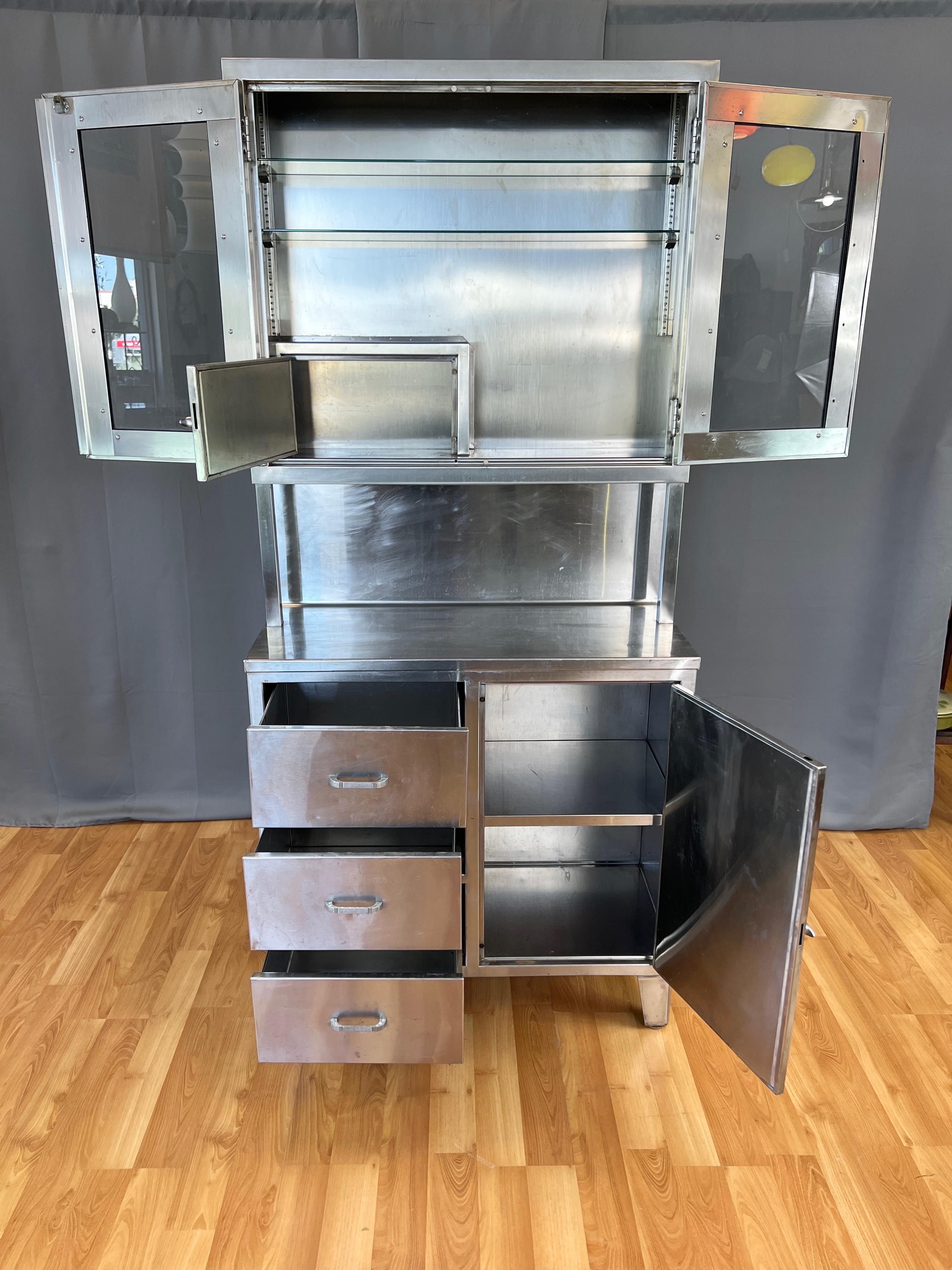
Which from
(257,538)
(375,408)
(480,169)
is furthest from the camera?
(257,538)

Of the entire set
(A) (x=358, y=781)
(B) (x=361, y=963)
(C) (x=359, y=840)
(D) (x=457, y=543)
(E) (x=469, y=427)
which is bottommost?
(B) (x=361, y=963)

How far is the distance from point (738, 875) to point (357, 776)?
68cm

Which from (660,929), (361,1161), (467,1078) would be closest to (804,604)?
(660,929)

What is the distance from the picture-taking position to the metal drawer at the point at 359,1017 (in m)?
1.57

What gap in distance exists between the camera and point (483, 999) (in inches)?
77.0

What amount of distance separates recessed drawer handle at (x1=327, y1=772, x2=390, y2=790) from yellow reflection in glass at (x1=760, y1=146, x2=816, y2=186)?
1.26 m

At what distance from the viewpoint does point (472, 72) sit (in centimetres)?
152

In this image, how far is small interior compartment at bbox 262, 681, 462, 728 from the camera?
190cm

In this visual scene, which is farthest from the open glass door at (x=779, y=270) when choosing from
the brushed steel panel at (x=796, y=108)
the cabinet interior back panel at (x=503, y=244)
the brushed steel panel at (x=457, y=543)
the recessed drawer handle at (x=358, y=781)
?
the recessed drawer handle at (x=358, y=781)

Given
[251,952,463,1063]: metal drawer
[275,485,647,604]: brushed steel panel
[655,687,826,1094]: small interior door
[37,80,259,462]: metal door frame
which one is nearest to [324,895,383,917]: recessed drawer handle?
[251,952,463,1063]: metal drawer

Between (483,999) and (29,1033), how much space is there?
0.95m

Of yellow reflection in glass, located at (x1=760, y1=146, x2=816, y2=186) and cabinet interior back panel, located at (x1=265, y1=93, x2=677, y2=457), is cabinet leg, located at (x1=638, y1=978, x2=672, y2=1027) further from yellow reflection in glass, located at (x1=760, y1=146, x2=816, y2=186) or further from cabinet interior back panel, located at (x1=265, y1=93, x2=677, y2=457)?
yellow reflection in glass, located at (x1=760, y1=146, x2=816, y2=186)

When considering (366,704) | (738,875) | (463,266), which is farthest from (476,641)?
(463,266)

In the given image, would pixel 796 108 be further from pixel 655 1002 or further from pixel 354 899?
pixel 655 1002
